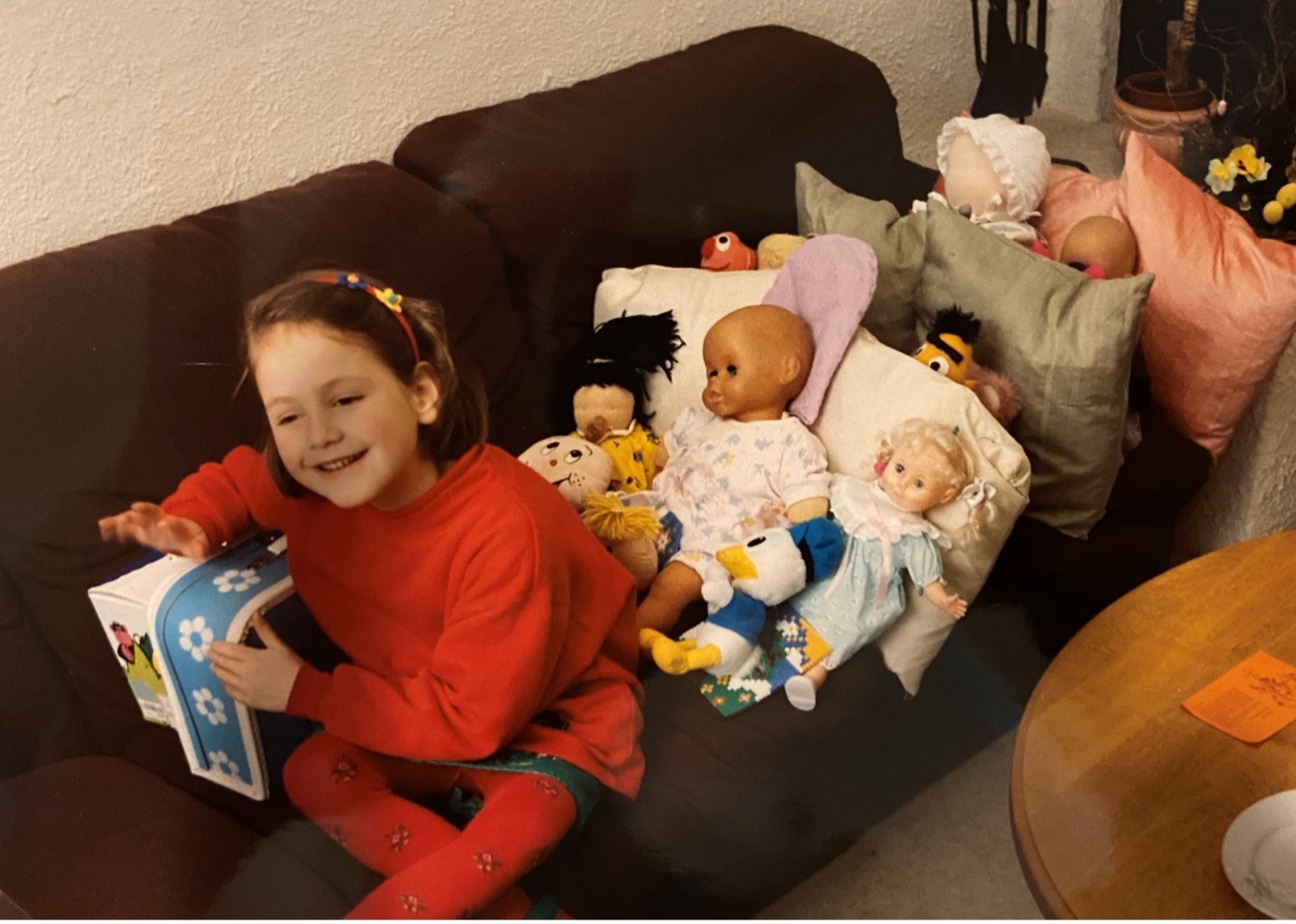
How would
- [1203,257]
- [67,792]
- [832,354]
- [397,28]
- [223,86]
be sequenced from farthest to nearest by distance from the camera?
[1203,257] → [832,354] → [397,28] → [223,86] → [67,792]

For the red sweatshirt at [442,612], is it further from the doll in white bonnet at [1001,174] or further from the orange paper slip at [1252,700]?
the doll in white bonnet at [1001,174]

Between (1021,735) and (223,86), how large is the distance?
739 millimetres

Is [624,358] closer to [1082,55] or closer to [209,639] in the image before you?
[209,639]

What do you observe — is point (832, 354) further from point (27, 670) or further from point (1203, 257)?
point (27, 670)

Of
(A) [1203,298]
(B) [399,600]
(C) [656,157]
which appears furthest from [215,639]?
(A) [1203,298]

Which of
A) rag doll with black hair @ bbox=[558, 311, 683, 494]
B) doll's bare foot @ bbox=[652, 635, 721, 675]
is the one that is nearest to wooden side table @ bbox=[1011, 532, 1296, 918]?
doll's bare foot @ bbox=[652, 635, 721, 675]

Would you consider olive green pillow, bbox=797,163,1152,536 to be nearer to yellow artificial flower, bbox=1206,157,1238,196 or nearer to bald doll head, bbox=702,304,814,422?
bald doll head, bbox=702,304,814,422

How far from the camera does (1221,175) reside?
1290mm

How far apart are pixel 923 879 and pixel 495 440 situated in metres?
0.39

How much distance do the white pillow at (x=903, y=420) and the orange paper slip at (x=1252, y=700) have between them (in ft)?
0.66

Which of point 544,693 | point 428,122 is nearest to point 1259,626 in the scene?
point 544,693

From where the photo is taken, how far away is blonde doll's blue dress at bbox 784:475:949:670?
93 centimetres

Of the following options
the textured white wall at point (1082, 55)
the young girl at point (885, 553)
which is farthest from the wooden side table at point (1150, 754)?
the textured white wall at point (1082, 55)

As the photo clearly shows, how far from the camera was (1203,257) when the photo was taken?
46.3 inches
